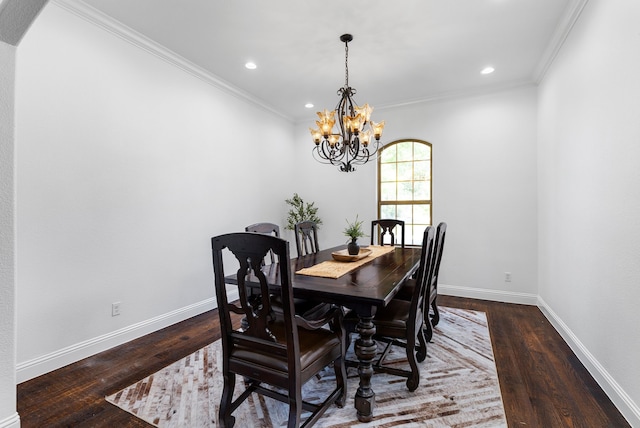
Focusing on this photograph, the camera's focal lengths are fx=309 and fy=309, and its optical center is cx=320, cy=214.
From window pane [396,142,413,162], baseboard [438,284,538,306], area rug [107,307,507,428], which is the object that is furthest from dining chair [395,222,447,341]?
window pane [396,142,413,162]

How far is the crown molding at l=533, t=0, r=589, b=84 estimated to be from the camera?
2.47 m

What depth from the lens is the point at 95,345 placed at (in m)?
2.61

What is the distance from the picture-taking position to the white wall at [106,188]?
2.27 m

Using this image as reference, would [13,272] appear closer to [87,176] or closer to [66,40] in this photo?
[87,176]

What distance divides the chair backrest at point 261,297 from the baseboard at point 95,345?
1.68 metres

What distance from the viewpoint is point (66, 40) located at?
2.46m

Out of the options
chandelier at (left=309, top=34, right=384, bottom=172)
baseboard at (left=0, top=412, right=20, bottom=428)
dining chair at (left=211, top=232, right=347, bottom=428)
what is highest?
chandelier at (left=309, top=34, right=384, bottom=172)

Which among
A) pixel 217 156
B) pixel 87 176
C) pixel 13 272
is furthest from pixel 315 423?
pixel 217 156

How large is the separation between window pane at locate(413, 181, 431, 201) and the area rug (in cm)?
251

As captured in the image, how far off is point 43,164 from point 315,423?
262 centimetres

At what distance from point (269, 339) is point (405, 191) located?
3767 millimetres

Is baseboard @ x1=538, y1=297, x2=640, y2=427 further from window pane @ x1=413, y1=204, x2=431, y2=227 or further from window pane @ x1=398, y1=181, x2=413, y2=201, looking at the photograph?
window pane @ x1=398, y1=181, x2=413, y2=201

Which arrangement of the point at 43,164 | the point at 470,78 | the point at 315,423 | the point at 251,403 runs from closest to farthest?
1. the point at 315,423
2. the point at 251,403
3. the point at 43,164
4. the point at 470,78

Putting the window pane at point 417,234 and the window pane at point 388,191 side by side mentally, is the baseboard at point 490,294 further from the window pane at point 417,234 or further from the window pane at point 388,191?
the window pane at point 388,191
